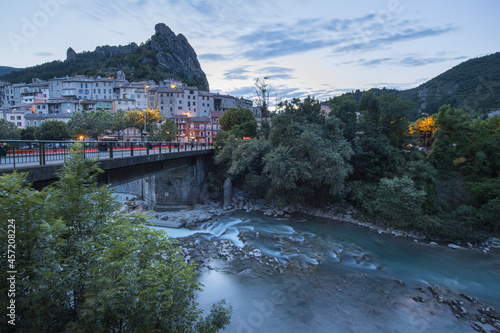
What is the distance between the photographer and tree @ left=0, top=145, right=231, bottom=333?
4840 millimetres

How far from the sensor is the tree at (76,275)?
4840 millimetres

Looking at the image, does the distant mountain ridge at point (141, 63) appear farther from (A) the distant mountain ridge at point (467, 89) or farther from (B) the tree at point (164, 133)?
(A) the distant mountain ridge at point (467, 89)

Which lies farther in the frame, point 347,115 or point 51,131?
point 51,131

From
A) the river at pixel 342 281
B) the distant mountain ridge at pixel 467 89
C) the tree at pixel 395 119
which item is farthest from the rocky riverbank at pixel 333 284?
the distant mountain ridge at pixel 467 89

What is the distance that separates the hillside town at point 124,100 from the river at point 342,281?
58936 millimetres

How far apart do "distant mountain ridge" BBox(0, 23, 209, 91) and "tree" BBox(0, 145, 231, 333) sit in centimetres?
11775

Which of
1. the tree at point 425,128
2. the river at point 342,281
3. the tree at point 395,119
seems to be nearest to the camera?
the river at point 342,281

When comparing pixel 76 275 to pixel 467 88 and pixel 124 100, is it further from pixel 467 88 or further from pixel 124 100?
pixel 467 88

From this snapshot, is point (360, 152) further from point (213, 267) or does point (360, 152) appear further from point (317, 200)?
point (213, 267)

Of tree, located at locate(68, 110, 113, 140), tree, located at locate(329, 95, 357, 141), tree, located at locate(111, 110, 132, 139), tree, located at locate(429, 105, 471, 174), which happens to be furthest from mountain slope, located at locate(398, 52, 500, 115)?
tree, located at locate(68, 110, 113, 140)

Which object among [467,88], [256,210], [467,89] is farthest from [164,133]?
[467,88]

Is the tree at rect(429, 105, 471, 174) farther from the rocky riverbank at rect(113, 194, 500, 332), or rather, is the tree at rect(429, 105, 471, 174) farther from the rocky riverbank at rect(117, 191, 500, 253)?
the rocky riverbank at rect(113, 194, 500, 332)

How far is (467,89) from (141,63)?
132562mm

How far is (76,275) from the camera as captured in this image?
17.5 ft
